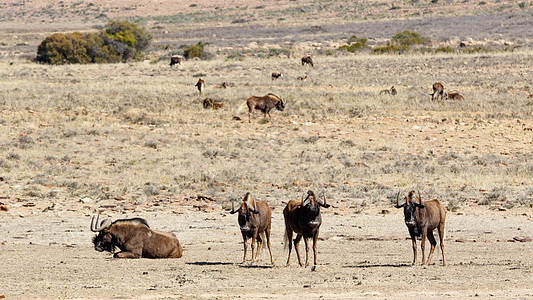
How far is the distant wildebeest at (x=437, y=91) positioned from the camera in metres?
31.8

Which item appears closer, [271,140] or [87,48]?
[271,140]

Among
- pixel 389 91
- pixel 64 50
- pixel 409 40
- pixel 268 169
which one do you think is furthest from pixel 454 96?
pixel 64 50

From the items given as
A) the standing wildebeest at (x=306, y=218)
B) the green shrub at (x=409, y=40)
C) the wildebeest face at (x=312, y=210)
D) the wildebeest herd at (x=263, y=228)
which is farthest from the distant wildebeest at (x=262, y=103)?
the green shrub at (x=409, y=40)

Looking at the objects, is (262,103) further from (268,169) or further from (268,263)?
(268,263)

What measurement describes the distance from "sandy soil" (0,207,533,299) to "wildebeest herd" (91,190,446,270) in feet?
0.90

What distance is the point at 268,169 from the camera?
2155 centimetres

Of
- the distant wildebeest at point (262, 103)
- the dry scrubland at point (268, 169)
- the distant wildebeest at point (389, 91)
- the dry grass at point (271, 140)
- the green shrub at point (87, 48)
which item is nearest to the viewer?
the dry scrubland at point (268, 169)

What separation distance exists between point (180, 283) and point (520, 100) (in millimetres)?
25075

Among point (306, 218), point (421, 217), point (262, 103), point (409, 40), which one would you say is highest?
point (306, 218)

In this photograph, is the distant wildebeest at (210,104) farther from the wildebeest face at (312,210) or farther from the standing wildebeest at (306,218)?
the wildebeest face at (312,210)

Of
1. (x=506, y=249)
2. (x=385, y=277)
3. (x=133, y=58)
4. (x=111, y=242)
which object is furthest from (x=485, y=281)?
(x=133, y=58)

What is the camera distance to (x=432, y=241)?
11.8 metres

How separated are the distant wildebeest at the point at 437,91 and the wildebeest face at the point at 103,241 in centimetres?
2204

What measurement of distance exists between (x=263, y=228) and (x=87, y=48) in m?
48.0
